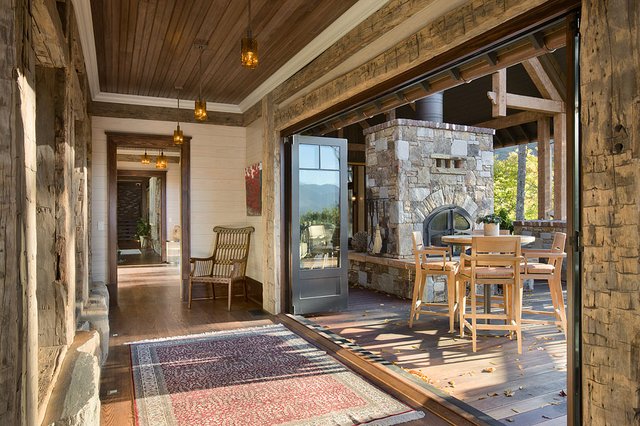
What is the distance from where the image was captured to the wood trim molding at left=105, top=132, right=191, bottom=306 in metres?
6.07

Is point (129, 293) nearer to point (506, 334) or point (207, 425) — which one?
point (207, 425)

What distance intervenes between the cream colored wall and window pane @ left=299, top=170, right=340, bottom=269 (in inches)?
31.0

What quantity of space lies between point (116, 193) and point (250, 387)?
3857mm

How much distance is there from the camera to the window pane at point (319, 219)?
18.2 feet

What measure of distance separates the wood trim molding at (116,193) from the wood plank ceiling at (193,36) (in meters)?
0.78

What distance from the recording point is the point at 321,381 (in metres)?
3.31

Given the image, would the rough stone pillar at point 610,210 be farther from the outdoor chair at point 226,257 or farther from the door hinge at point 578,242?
the outdoor chair at point 226,257

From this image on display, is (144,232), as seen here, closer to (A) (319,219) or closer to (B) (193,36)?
(A) (319,219)

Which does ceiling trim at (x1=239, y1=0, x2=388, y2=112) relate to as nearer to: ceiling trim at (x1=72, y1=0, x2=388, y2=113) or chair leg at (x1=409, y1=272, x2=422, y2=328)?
ceiling trim at (x1=72, y1=0, x2=388, y2=113)

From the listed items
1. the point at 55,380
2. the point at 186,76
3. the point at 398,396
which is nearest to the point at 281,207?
the point at 186,76

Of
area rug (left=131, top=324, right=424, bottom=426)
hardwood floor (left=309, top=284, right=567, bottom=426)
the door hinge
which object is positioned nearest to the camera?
the door hinge

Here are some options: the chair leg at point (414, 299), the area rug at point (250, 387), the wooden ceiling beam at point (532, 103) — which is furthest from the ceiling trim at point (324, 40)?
the wooden ceiling beam at point (532, 103)

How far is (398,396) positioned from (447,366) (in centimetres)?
75

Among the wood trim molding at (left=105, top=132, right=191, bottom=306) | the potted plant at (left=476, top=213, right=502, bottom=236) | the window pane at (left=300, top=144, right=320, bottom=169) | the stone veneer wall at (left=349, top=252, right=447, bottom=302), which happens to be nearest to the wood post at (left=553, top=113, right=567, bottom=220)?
the stone veneer wall at (left=349, top=252, right=447, bottom=302)
